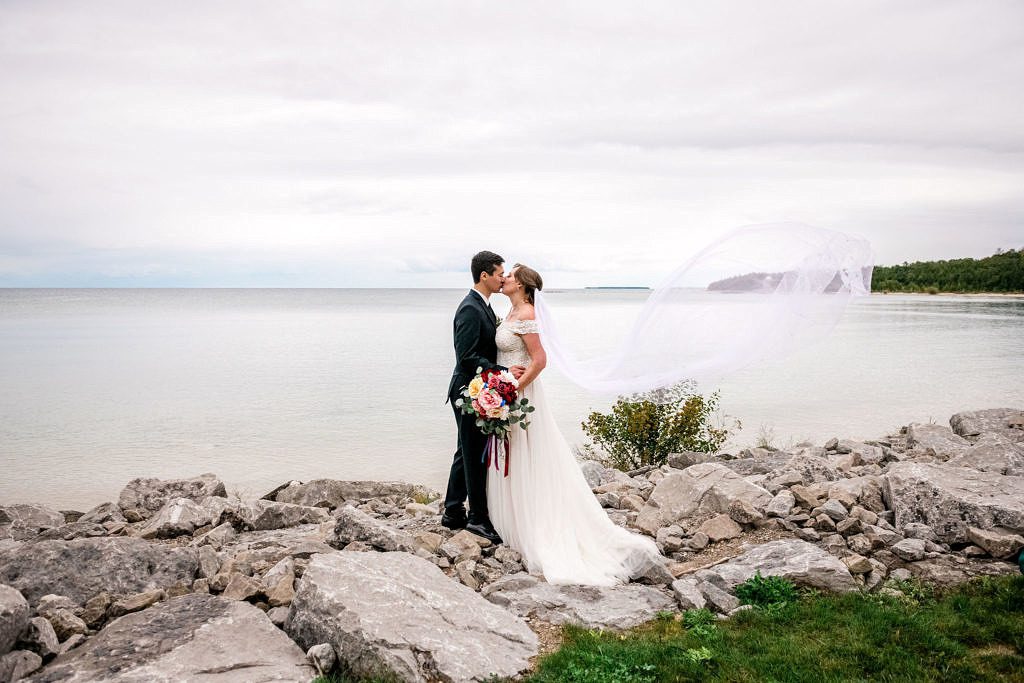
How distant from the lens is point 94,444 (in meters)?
16.2

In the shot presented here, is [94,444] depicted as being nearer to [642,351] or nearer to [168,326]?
[642,351]

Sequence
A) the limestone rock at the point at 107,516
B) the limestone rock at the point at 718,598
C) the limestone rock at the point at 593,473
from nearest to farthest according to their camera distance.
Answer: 1. the limestone rock at the point at 718,598
2. the limestone rock at the point at 107,516
3. the limestone rock at the point at 593,473

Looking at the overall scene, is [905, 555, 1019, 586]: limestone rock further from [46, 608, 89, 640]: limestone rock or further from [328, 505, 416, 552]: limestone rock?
[46, 608, 89, 640]: limestone rock

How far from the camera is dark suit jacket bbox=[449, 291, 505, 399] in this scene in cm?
693

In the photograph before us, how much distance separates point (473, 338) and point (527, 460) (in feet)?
4.28

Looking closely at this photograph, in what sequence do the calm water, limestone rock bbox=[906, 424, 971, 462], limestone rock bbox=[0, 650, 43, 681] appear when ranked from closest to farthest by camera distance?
limestone rock bbox=[0, 650, 43, 681] → limestone rock bbox=[906, 424, 971, 462] → the calm water

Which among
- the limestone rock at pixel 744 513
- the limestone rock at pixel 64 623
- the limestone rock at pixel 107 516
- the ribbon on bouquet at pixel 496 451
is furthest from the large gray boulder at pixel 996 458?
the limestone rock at pixel 107 516

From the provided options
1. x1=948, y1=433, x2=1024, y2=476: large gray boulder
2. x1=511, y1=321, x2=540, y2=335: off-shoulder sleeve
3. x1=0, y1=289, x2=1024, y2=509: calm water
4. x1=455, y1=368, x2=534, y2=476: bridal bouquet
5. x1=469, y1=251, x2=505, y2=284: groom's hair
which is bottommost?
x1=0, y1=289, x2=1024, y2=509: calm water

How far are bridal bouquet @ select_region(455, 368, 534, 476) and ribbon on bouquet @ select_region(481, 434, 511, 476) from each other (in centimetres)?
9

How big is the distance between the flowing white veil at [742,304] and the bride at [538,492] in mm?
298

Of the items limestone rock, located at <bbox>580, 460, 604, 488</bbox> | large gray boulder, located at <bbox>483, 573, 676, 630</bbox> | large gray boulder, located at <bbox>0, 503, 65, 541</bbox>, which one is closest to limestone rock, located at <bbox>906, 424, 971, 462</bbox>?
limestone rock, located at <bbox>580, 460, 604, 488</bbox>

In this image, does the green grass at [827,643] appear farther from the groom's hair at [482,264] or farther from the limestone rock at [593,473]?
the limestone rock at [593,473]

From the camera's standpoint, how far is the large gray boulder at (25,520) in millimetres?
9156

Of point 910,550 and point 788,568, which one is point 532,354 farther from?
point 910,550
